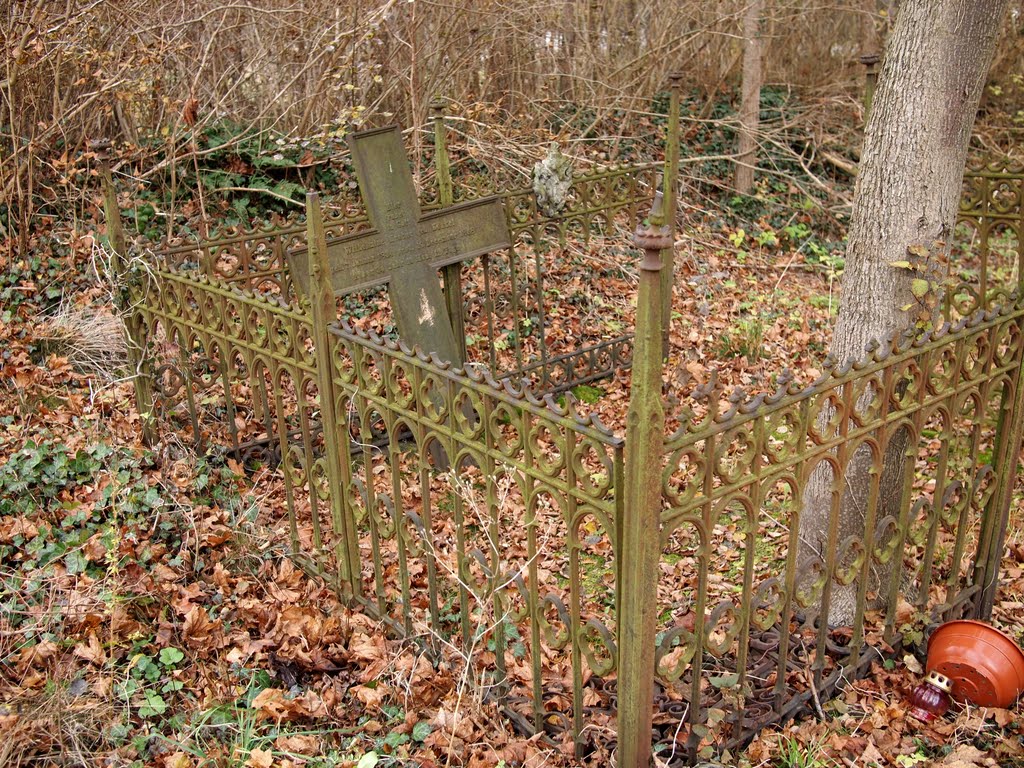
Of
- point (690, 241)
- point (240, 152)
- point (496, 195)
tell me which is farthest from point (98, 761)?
point (690, 241)

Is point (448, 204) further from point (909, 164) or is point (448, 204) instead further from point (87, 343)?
point (909, 164)

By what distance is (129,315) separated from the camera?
548 cm

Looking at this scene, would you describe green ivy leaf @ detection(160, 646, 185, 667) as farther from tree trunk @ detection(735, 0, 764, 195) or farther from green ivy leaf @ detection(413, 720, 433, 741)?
tree trunk @ detection(735, 0, 764, 195)

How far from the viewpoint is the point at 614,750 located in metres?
3.36

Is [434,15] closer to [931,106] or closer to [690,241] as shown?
[690,241]

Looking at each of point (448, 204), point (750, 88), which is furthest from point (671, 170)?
point (750, 88)

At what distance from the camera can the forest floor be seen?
11.1 ft

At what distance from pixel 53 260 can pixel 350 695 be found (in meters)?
5.12

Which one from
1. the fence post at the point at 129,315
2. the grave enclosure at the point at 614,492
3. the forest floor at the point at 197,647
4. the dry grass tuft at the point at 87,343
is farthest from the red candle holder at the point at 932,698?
the dry grass tuft at the point at 87,343

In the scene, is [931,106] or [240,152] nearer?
[931,106]

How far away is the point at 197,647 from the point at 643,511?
235cm

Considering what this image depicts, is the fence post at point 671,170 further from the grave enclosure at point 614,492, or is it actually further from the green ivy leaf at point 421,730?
the green ivy leaf at point 421,730

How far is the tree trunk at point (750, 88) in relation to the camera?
11398mm

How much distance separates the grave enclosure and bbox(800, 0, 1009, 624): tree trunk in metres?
0.28
